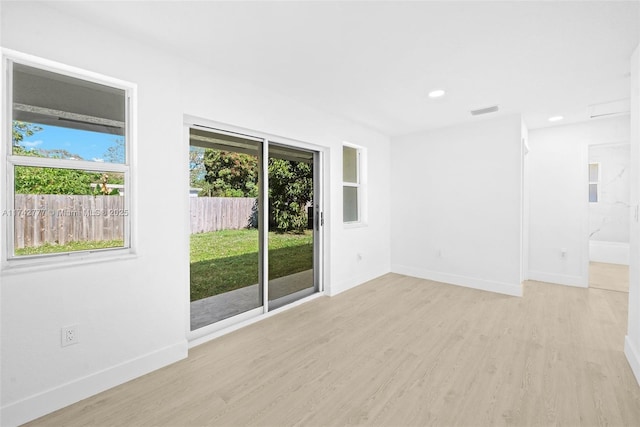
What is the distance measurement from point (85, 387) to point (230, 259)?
5.03ft

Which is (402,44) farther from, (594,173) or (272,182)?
(594,173)

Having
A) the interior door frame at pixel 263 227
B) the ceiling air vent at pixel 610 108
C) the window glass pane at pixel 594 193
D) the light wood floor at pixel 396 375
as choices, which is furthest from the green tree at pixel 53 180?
the window glass pane at pixel 594 193

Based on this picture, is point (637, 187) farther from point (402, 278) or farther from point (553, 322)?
point (402, 278)

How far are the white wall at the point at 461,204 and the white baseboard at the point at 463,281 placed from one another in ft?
0.04

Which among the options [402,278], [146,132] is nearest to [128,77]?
[146,132]

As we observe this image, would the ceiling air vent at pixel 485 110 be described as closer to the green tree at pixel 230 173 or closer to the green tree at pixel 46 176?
the green tree at pixel 230 173

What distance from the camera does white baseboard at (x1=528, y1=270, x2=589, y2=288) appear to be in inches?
171

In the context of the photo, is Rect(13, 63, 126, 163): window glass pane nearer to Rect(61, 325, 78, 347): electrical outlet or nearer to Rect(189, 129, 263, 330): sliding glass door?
Rect(189, 129, 263, 330): sliding glass door

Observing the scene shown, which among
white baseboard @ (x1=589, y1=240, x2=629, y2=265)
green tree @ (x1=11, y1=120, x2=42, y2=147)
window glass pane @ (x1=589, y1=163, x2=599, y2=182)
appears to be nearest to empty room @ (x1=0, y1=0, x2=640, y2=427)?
green tree @ (x1=11, y1=120, x2=42, y2=147)

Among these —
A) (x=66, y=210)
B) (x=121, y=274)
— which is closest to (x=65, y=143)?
(x=66, y=210)

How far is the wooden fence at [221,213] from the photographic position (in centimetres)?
274

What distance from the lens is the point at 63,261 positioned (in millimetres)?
1893

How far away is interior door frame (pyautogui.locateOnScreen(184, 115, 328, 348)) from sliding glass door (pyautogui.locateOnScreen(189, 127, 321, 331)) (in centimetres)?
1

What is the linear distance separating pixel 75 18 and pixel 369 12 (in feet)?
6.42
